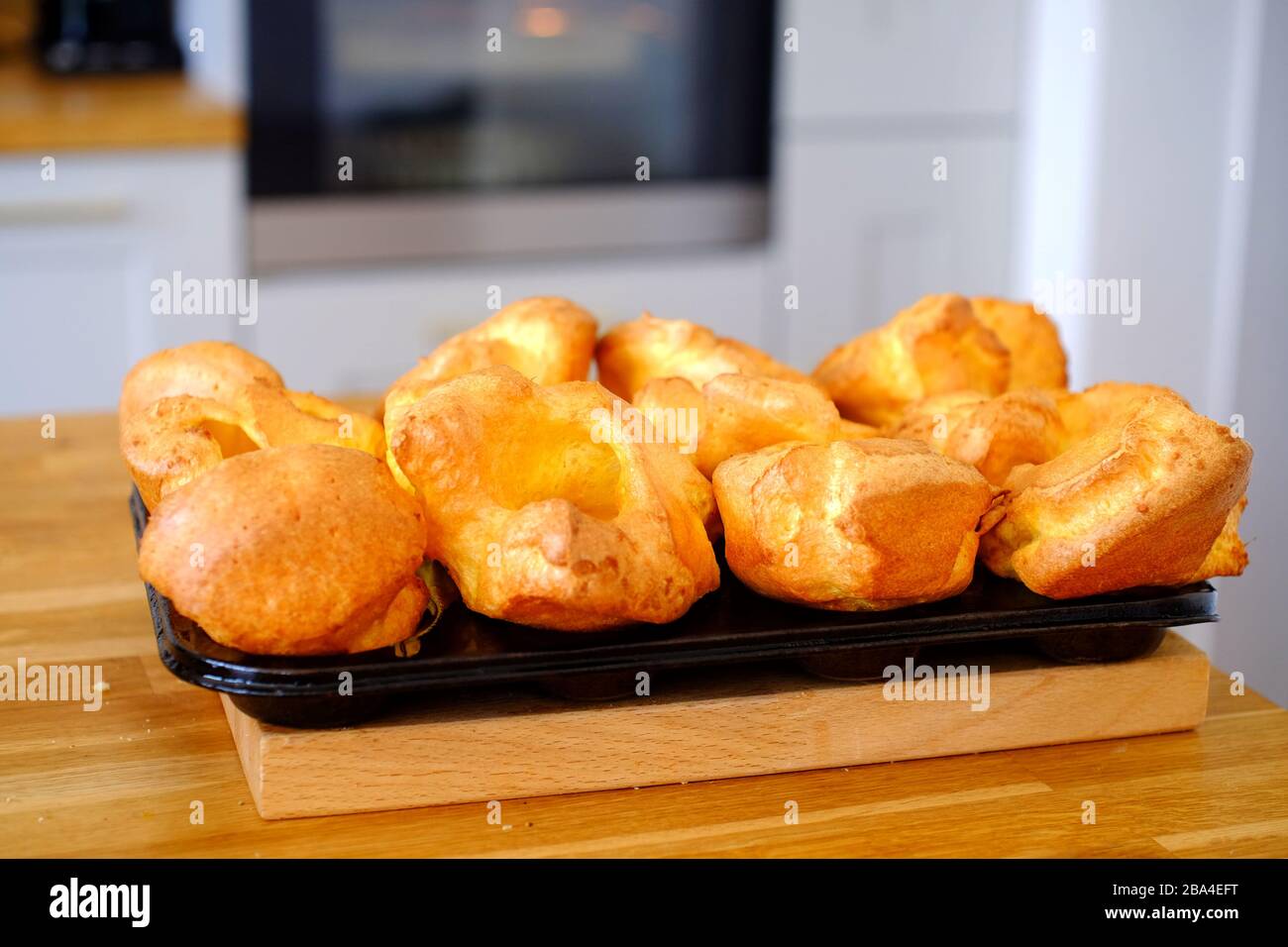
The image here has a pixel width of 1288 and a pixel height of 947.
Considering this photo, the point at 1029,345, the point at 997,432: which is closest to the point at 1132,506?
the point at 997,432

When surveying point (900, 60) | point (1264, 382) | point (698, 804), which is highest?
point (900, 60)

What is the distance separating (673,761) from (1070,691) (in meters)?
0.28

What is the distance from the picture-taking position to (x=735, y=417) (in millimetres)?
1119

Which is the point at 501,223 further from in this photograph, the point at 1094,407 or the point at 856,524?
the point at 856,524

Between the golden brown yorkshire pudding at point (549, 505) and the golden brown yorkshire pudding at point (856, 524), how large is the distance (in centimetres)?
4

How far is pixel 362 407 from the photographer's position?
173 cm

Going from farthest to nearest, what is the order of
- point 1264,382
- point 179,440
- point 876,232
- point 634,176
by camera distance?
point 876,232 < point 634,176 < point 1264,382 < point 179,440

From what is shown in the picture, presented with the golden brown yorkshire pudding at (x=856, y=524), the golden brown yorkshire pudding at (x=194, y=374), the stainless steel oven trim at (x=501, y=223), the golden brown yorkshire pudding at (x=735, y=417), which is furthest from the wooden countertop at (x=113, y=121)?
the golden brown yorkshire pudding at (x=856, y=524)

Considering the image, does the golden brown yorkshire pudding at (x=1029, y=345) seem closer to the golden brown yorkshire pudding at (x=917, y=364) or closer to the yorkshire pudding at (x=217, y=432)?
the golden brown yorkshire pudding at (x=917, y=364)

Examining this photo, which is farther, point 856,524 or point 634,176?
point 634,176

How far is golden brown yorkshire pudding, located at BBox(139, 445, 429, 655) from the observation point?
2.91 feet

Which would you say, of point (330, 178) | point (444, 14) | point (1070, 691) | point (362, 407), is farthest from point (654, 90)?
point (1070, 691)

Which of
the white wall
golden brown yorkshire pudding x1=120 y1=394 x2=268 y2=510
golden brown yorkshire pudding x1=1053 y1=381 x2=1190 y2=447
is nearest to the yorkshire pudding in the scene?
golden brown yorkshire pudding x1=120 y1=394 x2=268 y2=510

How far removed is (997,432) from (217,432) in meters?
0.58
